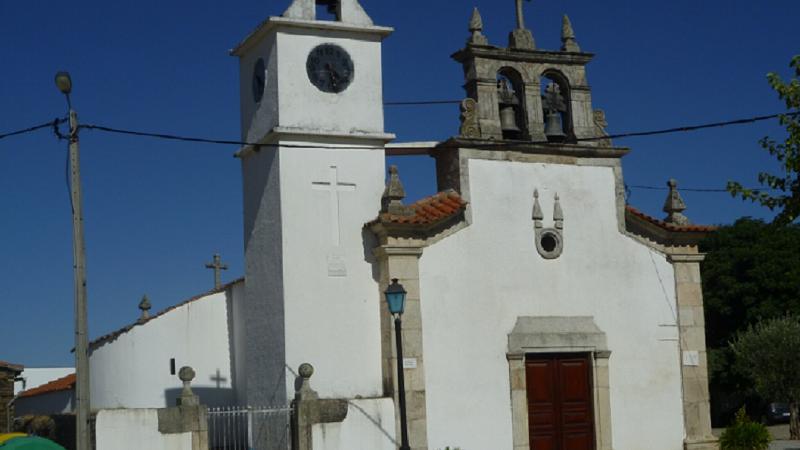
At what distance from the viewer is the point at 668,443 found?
19.6 metres

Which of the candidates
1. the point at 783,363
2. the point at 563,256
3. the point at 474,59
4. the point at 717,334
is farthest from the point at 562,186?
the point at 717,334

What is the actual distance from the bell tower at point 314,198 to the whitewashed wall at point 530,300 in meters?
1.21

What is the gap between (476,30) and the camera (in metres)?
19.3

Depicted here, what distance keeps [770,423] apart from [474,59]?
2823 centimetres

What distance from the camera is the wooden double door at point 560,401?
18.7 m

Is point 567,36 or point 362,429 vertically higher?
point 567,36

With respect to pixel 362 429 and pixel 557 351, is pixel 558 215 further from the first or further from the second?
pixel 362 429

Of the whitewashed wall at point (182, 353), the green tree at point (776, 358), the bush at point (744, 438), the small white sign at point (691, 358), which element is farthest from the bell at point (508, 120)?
the green tree at point (776, 358)

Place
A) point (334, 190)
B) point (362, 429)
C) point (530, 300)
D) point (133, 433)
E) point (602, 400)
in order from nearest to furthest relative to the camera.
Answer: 1. point (133, 433)
2. point (362, 429)
3. point (334, 190)
4. point (530, 300)
5. point (602, 400)

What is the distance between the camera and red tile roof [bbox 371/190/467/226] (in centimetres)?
1783

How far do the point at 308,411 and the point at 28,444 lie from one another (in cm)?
461

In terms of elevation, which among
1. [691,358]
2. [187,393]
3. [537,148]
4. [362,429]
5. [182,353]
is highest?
[537,148]

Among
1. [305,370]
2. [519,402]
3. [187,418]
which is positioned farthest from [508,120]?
[187,418]

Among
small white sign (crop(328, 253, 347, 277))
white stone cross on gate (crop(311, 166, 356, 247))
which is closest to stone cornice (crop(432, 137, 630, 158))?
white stone cross on gate (crop(311, 166, 356, 247))
